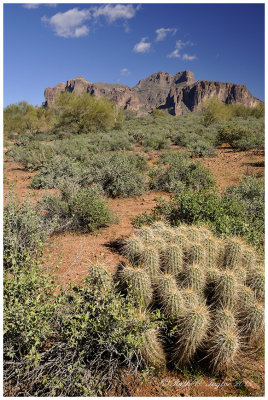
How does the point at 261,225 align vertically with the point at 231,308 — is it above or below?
above

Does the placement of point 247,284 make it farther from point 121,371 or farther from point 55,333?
point 55,333

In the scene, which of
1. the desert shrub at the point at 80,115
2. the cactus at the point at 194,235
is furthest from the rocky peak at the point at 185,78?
the cactus at the point at 194,235

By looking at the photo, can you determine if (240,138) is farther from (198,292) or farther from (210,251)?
(198,292)

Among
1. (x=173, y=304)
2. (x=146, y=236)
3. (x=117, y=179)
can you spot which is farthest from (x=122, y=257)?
(x=117, y=179)

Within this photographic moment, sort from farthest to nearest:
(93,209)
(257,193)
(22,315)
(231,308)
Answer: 1. (257,193)
2. (93,209)
3. (231,308)
4. (22,315)

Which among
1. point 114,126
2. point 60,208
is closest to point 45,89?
point 114,126

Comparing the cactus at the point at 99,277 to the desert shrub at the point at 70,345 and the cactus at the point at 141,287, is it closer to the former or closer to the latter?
the cactus at the point at 141,287

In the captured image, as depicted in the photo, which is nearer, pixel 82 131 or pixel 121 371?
pixel 121 371

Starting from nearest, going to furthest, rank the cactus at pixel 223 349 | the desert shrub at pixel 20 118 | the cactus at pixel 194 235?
the cactus at pixel 223 349 → the cactus at pixel 194 235 → the desert shrub at pixel 20 118
